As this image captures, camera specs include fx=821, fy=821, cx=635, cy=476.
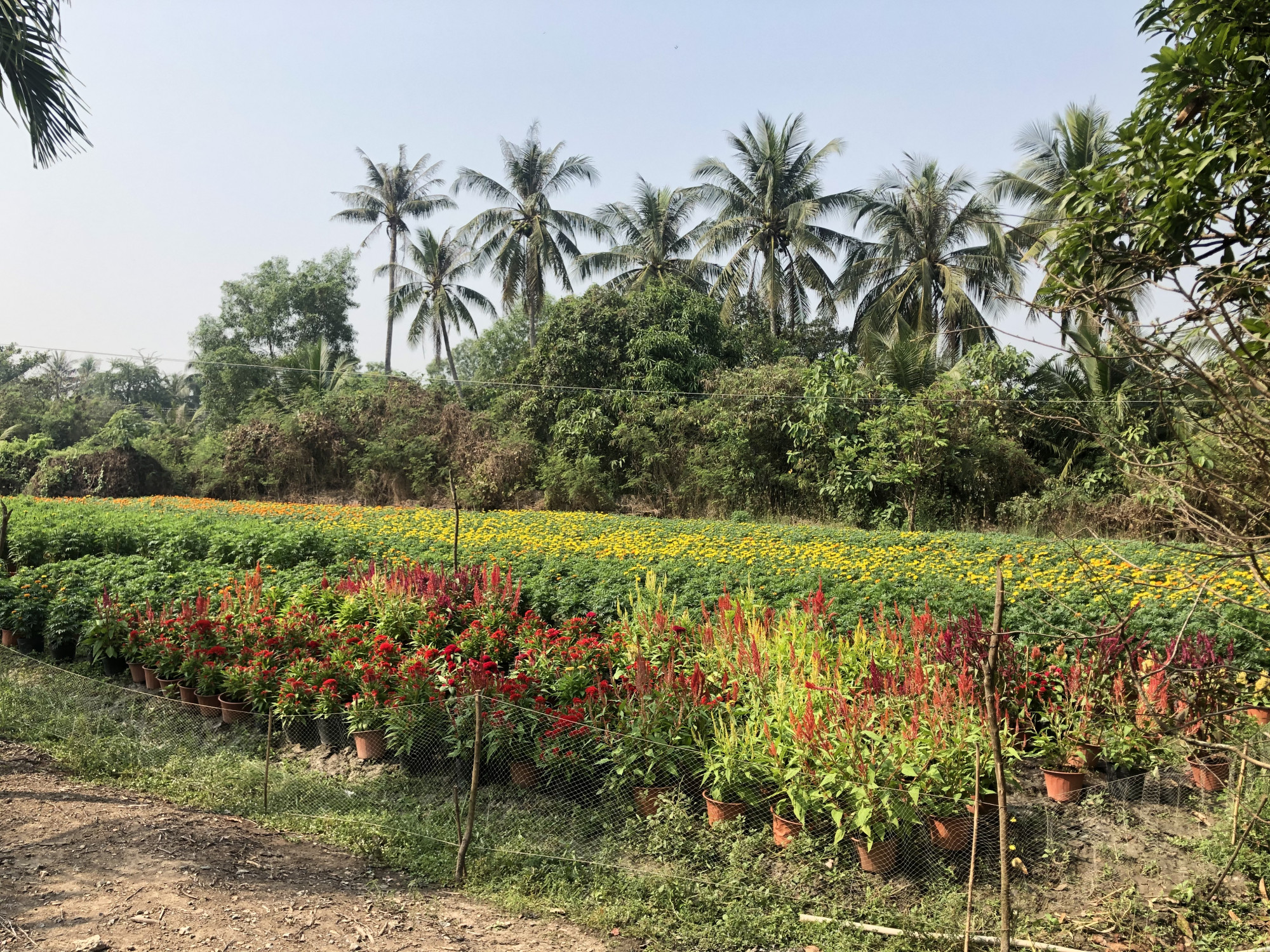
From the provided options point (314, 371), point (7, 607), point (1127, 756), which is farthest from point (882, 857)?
point (314, 371)

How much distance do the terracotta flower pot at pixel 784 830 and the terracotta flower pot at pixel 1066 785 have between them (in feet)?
5.16

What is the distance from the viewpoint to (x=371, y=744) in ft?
18.1

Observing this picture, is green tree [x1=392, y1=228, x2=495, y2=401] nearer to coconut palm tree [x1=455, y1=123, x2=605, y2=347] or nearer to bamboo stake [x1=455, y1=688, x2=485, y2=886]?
coconut palm tree [x1=455, y1=123, x2=605, y2=347]

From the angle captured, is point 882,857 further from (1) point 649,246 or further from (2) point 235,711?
(1) point 649,246

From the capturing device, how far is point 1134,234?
3537mm

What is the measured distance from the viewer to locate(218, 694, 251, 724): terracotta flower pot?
20.3 ft

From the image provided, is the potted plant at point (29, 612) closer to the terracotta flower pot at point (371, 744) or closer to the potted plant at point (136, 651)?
the potted plant at point (136, 651)

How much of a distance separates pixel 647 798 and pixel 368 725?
205 cm

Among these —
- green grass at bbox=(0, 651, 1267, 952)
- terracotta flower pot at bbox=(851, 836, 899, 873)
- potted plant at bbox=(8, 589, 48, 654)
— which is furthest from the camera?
potted plant at bbox=(8, 589, 48, 654)

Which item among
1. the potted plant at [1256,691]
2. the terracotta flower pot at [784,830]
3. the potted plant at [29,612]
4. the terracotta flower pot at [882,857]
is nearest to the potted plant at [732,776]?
the terracotta flower pot at [784,830]

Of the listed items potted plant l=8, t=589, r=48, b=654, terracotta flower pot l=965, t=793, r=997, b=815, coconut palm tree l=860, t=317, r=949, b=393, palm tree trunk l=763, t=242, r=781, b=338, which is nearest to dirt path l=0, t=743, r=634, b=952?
terracotta flower pot l=965, t=793, r=997, b=815

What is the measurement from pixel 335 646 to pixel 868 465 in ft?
42.3

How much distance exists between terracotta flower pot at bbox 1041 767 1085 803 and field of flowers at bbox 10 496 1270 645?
0.83m

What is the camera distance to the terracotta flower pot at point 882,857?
388 centimetres
